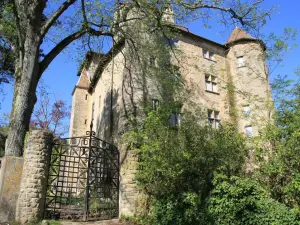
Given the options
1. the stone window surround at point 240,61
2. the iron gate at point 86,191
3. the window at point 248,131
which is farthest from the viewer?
the stone window surround at point 240,61

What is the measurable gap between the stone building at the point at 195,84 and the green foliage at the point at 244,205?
6.16 meters

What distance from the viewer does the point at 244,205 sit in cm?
952

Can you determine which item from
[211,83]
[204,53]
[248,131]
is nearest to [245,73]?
[211,83]

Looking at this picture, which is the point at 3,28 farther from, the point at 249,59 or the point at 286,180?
the point at 249,59

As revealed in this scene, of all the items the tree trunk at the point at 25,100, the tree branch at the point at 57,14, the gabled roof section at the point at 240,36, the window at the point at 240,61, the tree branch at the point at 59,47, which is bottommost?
the tree trunk at the point at 25,100

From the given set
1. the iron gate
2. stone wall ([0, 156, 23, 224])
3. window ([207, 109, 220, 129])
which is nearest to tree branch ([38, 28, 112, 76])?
the iron gate

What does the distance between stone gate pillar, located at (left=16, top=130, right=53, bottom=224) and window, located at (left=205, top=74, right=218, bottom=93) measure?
45.7 feet

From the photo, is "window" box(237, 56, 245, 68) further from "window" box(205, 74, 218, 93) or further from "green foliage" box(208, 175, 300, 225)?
"green foliage" box(208, 175, 300, 225)

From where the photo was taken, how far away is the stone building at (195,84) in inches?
656

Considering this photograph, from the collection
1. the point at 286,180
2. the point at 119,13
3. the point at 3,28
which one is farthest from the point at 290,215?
the point at 3,28

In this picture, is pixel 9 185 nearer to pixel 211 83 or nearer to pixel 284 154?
pixel 284 154

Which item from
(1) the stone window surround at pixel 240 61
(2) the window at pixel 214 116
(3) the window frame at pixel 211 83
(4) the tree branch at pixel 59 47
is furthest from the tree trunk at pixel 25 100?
(1) the stone window surround at pixel 240 61

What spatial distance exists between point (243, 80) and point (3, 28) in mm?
16980

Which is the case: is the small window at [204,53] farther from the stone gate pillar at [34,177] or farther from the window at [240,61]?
the stone gate pillar at [34,177]
